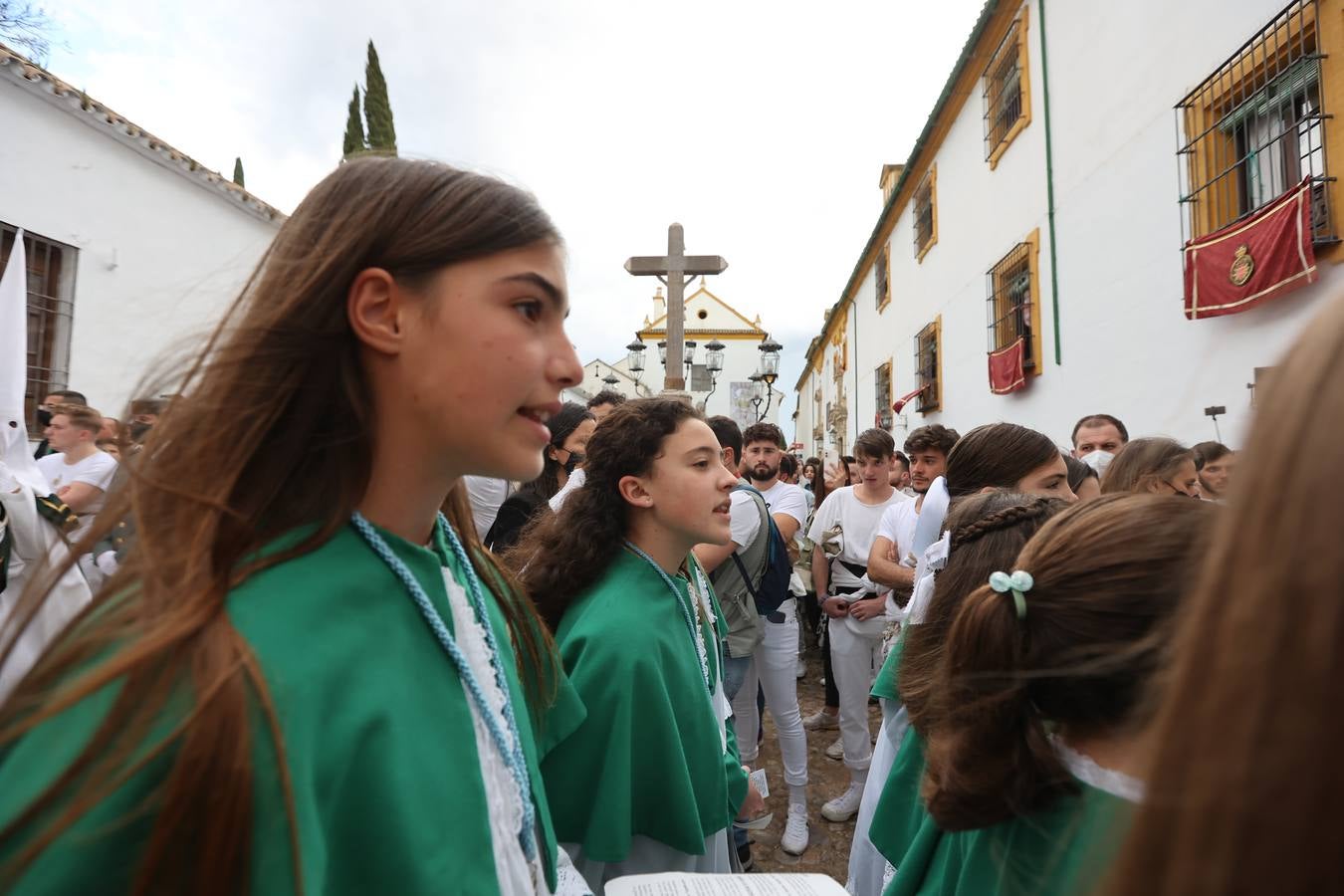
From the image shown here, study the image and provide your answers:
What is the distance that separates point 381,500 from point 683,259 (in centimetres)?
790

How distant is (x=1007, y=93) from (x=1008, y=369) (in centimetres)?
333

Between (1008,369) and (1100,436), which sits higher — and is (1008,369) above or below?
above

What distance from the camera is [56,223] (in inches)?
285

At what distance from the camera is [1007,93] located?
8344 mm

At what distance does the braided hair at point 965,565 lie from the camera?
1647 millimetres

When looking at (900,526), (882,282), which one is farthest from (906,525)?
(882,282)

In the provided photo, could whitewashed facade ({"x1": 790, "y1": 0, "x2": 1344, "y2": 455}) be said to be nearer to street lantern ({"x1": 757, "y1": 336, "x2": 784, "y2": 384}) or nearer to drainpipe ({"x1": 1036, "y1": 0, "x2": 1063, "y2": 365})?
drainpipe ({"x1": 1036, "y1": 0, "x2": 1063, "y2": 365})

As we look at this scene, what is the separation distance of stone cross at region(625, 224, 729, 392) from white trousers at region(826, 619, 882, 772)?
4.65 m

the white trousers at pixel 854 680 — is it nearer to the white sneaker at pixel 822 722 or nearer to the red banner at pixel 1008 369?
the white sneaker at pixel 822 722

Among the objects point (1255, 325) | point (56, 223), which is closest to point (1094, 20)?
point (1255, 325)

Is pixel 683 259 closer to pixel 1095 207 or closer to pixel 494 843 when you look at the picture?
pixel 1095 207

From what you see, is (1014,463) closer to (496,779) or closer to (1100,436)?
Answer: (1100,436)

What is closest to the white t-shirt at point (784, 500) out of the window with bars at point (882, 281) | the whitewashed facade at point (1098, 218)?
the whitewashed facade at point (1098, 218)

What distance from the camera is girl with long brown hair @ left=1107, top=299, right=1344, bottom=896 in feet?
1.35
